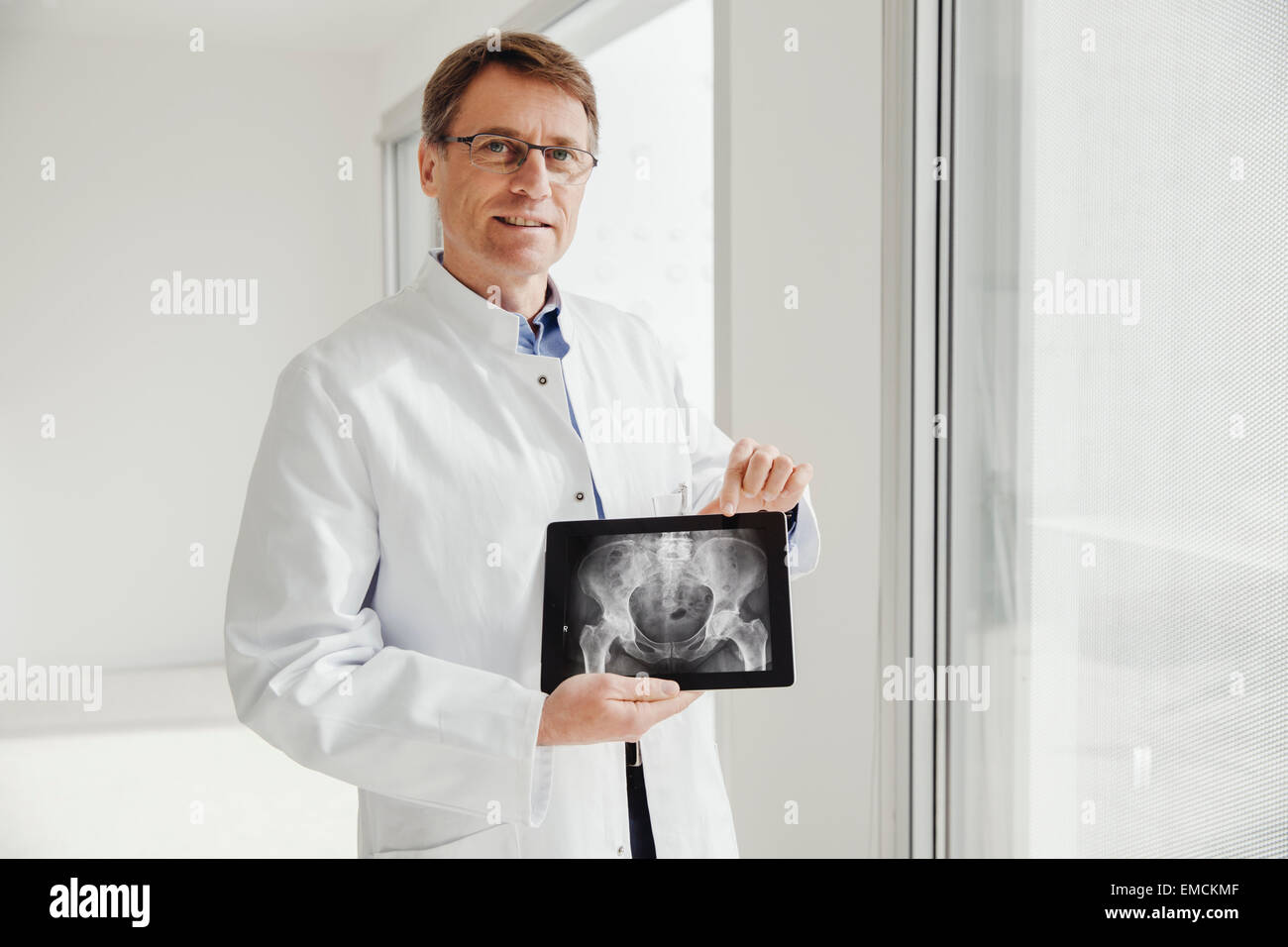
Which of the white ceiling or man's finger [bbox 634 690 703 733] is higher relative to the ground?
the white ceiling

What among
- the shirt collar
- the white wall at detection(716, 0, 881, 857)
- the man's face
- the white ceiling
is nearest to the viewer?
the man's face

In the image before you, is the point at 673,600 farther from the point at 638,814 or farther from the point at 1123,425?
the point at 1123,425

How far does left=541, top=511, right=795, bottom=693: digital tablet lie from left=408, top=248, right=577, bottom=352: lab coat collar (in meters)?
0.24

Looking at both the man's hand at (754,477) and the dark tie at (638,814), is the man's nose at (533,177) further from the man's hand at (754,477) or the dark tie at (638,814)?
the dark tie at (638,814)

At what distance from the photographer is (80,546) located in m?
4.17

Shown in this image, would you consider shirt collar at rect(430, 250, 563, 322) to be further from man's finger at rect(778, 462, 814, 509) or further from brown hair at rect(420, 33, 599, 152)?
man's finger at rect(778, 462, 814, 509)

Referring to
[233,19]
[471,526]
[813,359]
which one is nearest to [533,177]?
[471,526]

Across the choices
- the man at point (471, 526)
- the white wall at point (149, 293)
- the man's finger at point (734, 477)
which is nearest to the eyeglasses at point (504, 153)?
the man at point (471, 526)

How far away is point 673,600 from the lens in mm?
1045

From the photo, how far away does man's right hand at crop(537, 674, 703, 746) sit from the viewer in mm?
938

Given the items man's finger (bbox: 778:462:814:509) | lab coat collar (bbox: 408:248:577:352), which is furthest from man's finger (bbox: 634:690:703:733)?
lab coat collar (bbox: 408:248:577:352)
